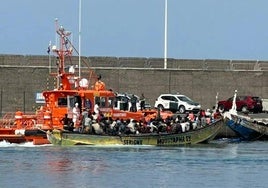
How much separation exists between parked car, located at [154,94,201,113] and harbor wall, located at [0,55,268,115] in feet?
5.30

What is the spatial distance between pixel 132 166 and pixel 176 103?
84.7 feet

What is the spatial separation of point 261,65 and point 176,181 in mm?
37898

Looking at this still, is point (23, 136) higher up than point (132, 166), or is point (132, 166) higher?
point (23, 136)

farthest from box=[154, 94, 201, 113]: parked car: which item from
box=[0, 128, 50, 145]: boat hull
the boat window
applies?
box=[0, 128, 50, 145]: boat hull

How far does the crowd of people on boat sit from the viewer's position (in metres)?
47.8

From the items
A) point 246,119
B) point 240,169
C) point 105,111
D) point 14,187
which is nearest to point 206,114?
point 246,119

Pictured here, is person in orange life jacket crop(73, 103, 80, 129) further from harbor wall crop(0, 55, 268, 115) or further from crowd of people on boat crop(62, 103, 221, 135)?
harbor wall crop(0, 55, 268, 115)

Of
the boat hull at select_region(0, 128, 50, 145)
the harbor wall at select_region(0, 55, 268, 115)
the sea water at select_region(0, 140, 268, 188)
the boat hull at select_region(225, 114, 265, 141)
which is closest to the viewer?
the sea water at select_region(0, 140, 268, 188)

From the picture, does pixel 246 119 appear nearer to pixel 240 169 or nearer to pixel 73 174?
pixel 240 169

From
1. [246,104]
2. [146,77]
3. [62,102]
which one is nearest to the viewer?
[62,102]

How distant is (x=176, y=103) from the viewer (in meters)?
66.4

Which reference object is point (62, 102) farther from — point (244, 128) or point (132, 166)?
point (244, 128)

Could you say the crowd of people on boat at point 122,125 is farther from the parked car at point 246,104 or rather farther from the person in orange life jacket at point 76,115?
the parked car at point 246,104

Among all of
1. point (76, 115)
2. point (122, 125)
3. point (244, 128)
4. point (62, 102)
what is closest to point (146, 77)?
point (244, 128)
